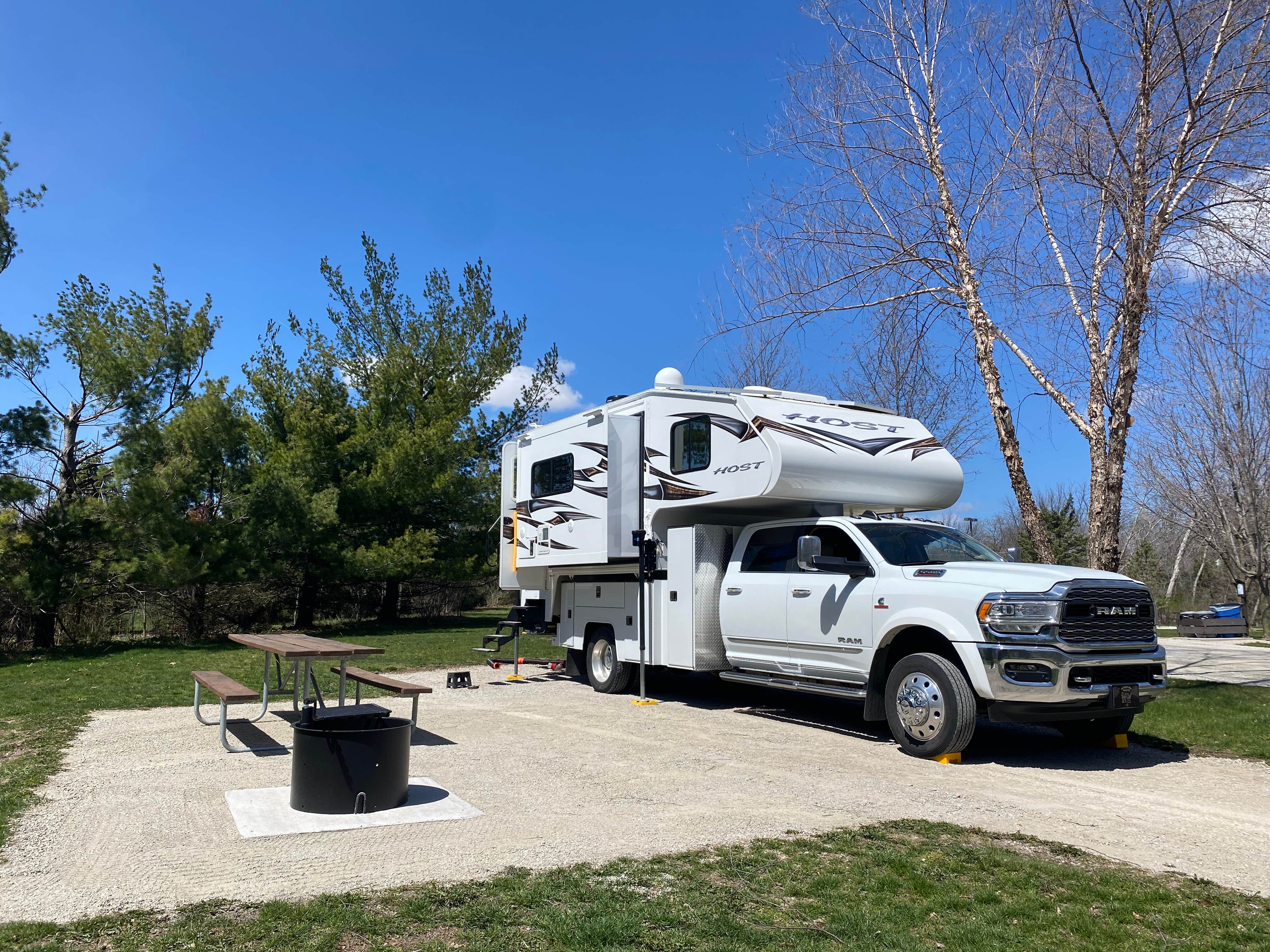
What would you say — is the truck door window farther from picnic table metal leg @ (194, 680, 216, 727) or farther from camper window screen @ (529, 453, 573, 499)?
picnic table metal leg @ (194, 680, 216, 727)

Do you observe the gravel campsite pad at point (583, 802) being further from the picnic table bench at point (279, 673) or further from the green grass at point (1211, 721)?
the green grass at point (1211, 721)

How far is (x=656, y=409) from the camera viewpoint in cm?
1139

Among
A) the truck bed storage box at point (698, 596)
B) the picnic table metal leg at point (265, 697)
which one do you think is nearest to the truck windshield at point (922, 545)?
the truck bed storage box at point (698, 596)

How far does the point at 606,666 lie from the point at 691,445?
11.5ft

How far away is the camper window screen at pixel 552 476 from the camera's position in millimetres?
13023

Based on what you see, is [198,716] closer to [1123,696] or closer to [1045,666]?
[1045,666]

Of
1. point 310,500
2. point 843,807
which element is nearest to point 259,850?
point 843,807

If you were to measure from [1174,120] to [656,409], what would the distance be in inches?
265

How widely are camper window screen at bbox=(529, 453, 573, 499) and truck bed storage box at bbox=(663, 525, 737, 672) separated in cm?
260

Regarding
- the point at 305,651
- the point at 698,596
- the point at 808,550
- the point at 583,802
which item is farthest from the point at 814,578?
the point at 305,651

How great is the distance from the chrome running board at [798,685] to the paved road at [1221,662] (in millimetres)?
7476

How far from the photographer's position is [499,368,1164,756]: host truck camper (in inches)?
308

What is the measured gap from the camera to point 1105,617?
26.0ft

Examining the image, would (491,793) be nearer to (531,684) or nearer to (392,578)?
(531,684)
